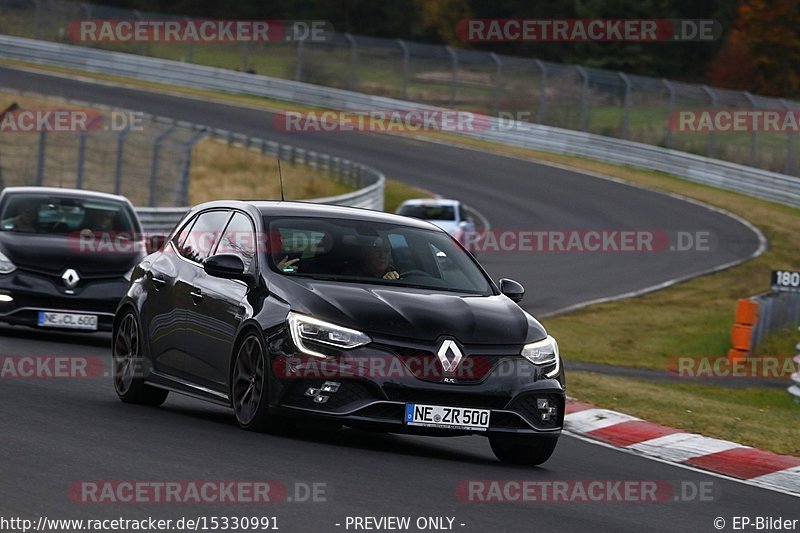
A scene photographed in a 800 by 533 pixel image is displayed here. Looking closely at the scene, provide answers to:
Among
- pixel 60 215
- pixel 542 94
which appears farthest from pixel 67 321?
pixel 542 94

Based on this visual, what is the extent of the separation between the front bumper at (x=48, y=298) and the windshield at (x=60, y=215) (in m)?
1.04

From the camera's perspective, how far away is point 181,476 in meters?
7.41

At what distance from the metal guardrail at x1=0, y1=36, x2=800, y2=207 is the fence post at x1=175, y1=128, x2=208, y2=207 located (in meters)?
19.7

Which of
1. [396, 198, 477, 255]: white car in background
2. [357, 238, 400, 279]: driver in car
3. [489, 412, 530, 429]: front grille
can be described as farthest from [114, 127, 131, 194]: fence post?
[489, 412, 530, 429]: front grille

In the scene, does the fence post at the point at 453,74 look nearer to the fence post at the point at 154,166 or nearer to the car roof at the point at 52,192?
the fence post at the point at 154,166

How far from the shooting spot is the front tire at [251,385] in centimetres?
881

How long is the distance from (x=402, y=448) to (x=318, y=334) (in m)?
1.10

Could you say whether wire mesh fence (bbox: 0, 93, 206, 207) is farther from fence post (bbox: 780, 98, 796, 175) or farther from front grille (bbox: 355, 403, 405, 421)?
fence post (bbox: 780, 98, 796, 175)

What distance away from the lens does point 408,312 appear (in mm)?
8766

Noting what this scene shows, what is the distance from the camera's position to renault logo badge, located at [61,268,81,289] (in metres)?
14.7

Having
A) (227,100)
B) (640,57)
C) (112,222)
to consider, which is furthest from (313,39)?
(112,222)

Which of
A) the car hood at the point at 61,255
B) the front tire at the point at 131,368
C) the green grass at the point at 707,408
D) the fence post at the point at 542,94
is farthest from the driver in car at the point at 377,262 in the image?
the fence post at the point at 542,94

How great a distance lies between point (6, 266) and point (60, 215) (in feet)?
4.44

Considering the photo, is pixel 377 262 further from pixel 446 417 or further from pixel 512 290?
pixel 446 417
